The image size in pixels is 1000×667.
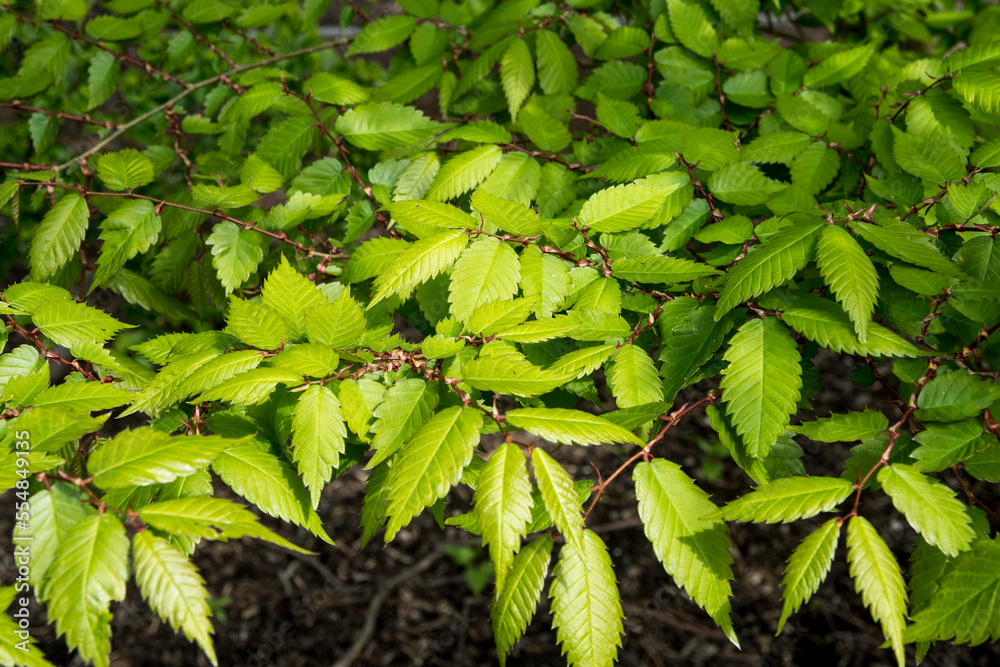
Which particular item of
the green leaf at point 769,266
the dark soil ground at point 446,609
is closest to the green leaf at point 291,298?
the green leaf at point 769,266

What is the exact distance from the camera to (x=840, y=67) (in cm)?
172

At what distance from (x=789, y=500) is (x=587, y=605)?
0.35 meters

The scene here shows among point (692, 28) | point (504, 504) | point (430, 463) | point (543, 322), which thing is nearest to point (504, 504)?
A: point (504, 504)

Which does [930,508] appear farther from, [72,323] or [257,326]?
[72,323]

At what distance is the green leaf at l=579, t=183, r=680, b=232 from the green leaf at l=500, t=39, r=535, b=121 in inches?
22.5

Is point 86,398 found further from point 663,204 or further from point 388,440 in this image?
point 663,204

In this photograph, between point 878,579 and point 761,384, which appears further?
point 761,384

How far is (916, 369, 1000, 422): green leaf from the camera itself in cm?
103

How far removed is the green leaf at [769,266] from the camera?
1.08 m

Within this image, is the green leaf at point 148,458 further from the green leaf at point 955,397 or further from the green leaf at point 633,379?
the green leaf at point 955,397

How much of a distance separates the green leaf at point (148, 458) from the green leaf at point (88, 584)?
7cm

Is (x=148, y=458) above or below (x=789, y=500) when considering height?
above

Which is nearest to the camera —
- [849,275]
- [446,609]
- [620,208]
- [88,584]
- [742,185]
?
→ [88,584]

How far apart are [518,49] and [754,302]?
101 centimetres
